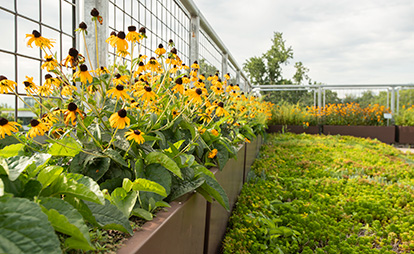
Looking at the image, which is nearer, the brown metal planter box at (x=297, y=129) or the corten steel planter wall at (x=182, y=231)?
the corten steel planter wall at (x=182, y=231)

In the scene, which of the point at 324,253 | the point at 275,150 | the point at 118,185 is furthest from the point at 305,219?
the point at 275,150

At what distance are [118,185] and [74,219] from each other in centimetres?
57

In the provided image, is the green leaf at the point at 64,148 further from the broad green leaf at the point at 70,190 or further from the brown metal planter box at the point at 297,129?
the brown metal planter box at the point at 297,129

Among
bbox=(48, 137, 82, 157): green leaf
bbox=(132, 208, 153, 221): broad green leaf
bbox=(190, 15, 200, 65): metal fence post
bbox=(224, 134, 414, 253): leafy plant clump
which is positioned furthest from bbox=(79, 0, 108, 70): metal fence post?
bbox=(190, 15, 200, 65): metal fence post

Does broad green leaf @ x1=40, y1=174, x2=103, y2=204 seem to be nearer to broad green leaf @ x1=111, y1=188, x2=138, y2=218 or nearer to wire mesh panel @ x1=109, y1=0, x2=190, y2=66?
broad green leaf @ x1=111, y1=188, x2=138, y2=218

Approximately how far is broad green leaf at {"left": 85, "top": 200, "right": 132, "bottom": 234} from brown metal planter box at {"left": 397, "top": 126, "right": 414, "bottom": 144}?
10497 mm

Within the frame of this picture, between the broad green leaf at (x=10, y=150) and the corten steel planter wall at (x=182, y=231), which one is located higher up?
the broad green leaf at (x=10, y=150)

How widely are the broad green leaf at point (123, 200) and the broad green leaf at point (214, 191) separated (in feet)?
1.27

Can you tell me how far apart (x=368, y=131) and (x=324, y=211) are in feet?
25.9

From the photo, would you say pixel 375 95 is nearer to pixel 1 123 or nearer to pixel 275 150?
pixel 275 150

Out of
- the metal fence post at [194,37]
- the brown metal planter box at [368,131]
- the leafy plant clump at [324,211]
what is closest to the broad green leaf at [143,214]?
the leafy plant clump at [324,211]

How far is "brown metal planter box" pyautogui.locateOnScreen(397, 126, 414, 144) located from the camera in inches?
366

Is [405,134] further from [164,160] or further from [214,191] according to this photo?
[164,160]

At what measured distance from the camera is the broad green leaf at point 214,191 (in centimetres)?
137
